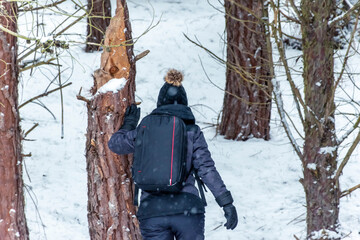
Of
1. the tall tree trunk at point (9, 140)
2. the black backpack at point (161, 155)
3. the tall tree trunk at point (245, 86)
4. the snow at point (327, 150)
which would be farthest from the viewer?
the tall tree trunk at point (245, 86)

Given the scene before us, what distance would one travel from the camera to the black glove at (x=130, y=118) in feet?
14.3

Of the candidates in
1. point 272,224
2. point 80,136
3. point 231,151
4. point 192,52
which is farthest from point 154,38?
point 272,224

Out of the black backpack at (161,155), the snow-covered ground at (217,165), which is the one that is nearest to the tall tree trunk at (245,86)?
the snow-covered ground at (217,165)

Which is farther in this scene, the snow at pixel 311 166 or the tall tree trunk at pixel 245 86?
the tall tree trunk at pixel 245 86

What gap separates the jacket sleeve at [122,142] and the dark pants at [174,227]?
25.2 inches

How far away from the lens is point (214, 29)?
14453 mm

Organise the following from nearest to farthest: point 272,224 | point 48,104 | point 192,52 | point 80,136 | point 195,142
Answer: point 195,142 < point 272,224 < point 80,136 < point 48,104 < point 192,52

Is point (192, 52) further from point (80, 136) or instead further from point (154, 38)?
point (80, 136)

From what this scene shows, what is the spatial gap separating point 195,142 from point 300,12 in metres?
1.46

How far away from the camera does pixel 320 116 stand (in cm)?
415

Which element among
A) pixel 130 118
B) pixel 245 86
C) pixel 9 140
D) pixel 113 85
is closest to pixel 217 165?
pixel 245 86

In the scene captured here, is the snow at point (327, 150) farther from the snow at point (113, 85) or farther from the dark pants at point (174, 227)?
the snow at point (113, 85)

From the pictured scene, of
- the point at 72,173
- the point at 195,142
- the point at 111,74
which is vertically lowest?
the point at 72,173

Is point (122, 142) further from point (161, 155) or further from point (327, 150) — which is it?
point (327, 150)
